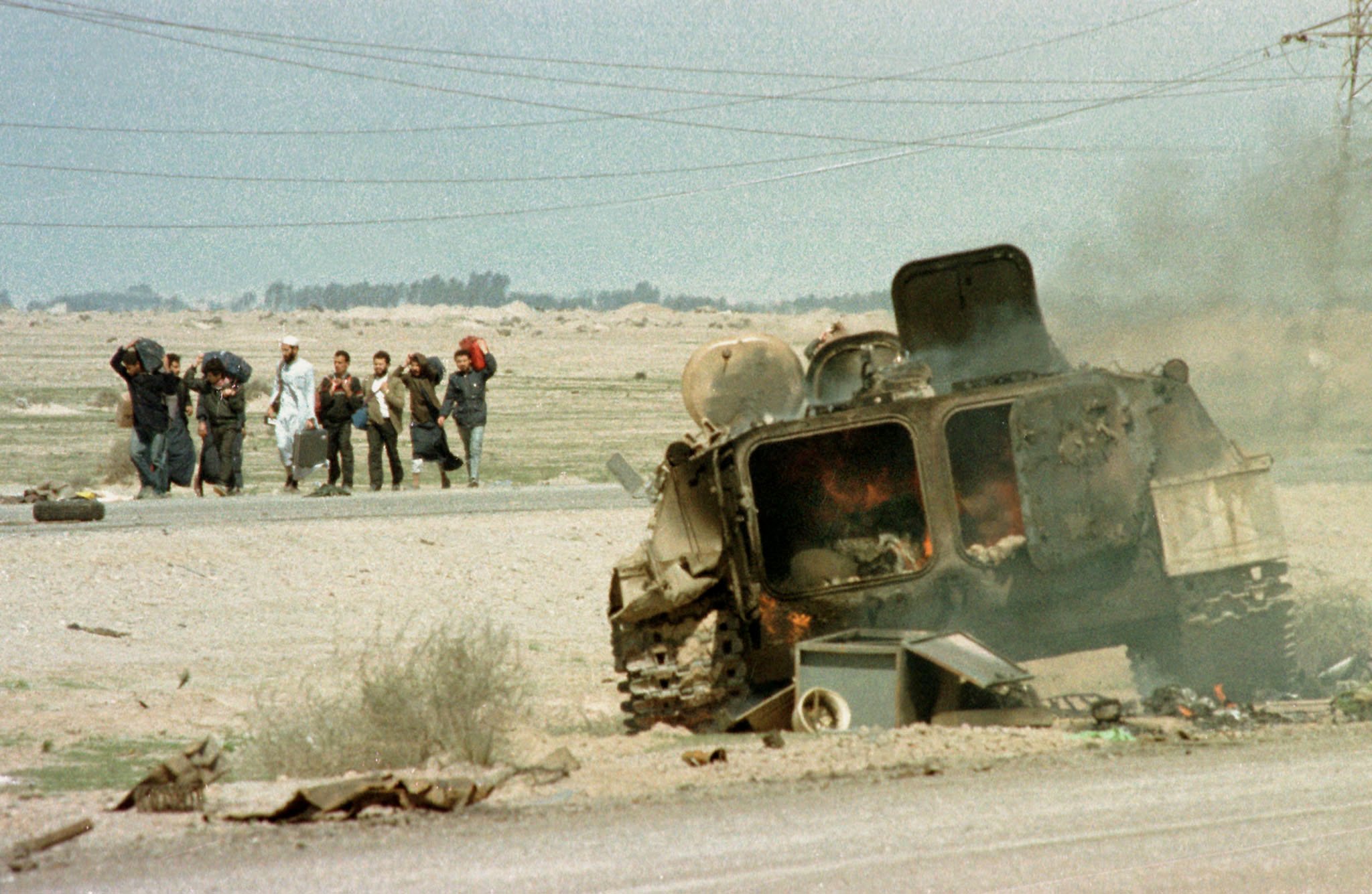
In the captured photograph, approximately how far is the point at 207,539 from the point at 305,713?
8.91 metres

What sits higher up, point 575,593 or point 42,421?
point 42,421

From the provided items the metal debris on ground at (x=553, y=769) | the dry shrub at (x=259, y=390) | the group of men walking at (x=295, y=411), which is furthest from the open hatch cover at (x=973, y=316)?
the dry shrub at (x=259, y=390)

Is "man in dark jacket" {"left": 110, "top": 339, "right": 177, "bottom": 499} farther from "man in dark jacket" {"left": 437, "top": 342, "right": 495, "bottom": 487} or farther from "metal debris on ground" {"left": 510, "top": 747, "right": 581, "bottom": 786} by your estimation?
"metal debris on ground" {"left": 510, "top": 747, "right": 581, "bottom": 786}

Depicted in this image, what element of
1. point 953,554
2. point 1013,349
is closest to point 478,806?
point 953,554

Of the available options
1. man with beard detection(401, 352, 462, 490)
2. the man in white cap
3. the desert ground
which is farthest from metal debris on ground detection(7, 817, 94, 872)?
man with beard detection(401, 352, 462, 490)

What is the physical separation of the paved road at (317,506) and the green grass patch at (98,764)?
30.2 ft

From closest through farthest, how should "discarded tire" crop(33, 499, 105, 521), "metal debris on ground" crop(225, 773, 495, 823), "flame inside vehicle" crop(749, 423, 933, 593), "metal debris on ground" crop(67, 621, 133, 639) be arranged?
1. "metal debris on ground" crop(225, 773, 495, 823)
2. "flame inside vehicle" crop(749, 423, 933, 593)
3. "metal debris on ground" crop(67, 621, 133, 639)
4. "discarded tire" crop(33, 499, 105, 521)

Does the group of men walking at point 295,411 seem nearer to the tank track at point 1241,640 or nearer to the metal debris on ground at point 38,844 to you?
the tank track at point 1241,640

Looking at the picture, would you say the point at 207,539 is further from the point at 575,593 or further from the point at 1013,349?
the point at 1013,349

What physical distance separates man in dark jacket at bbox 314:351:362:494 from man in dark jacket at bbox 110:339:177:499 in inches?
75.0

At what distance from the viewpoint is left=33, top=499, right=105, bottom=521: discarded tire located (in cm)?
1970

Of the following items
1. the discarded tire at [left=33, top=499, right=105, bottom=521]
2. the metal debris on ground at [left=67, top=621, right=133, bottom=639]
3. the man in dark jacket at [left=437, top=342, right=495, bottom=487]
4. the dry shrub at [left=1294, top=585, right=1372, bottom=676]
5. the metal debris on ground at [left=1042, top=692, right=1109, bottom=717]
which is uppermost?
the man in dark jacket at [left=437, top=342, right=495, bottom=487]

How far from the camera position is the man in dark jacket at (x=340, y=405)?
2175cm

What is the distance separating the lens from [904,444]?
11086 millimetres
